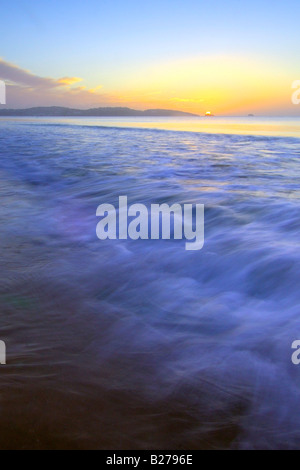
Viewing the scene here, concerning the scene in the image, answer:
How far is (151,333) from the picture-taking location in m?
2.47

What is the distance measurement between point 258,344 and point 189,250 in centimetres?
188

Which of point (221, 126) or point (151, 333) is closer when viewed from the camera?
point (151, 333)

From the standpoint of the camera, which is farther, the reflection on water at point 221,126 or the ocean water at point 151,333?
the reflection on water at point 221,126

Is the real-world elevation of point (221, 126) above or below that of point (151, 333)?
above

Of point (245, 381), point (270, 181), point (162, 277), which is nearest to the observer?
point (245, 381)

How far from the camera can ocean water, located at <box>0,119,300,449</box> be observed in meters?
1.63

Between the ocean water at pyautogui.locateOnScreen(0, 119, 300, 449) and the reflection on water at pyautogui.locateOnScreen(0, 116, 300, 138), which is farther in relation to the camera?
the reflection on water at pyautogui.locateOnScreen(0, 116, 300, 138)

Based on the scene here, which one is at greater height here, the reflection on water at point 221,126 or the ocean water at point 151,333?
the reflection on water at point 221,126

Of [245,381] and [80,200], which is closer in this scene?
[245,381]

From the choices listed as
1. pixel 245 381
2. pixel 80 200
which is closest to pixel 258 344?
pixel 245 381

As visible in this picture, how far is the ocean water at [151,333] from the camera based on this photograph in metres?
1.63
